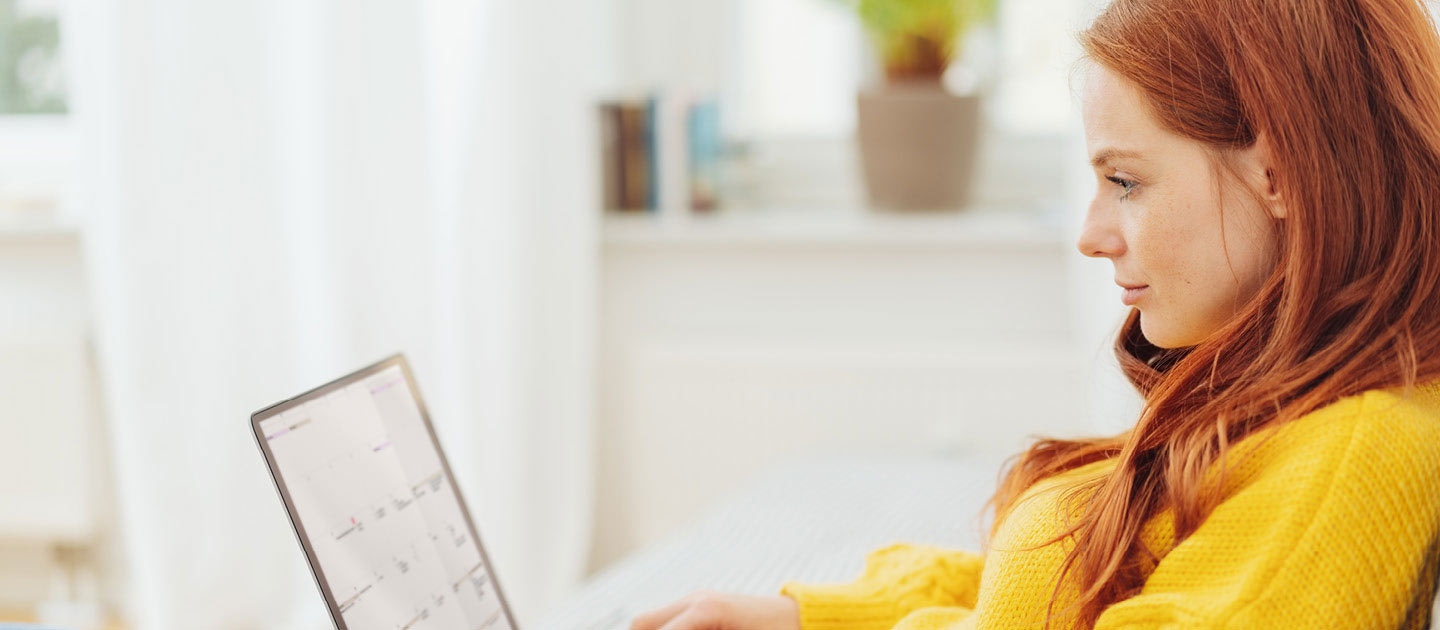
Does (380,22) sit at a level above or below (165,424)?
above

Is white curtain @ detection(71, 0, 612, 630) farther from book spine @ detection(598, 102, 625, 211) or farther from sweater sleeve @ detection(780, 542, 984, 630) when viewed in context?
sweater sleeve @ detection(780, 542, 984, 630)

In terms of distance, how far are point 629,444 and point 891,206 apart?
0.62 meters

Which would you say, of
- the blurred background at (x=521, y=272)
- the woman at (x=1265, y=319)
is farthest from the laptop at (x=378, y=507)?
the blurred background at (x=521, y=272)

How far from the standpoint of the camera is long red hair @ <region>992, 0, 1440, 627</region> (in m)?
0.74

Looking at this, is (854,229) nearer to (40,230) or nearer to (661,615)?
(661,615)

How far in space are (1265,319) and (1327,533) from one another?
0.14 meters

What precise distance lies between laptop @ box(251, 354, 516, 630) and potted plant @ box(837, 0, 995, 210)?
4.07 feet

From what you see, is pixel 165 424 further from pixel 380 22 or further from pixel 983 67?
pixel 983 67

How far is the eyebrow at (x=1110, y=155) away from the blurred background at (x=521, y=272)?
1072mm

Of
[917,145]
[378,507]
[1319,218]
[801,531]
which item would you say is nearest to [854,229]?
[917,145]

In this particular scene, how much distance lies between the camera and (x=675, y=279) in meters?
2.33

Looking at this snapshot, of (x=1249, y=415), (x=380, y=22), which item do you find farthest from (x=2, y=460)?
(x=1249, y=415)

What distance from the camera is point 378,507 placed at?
3.14ft

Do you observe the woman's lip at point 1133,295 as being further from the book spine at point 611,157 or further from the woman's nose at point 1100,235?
the book spine at point 611,157
